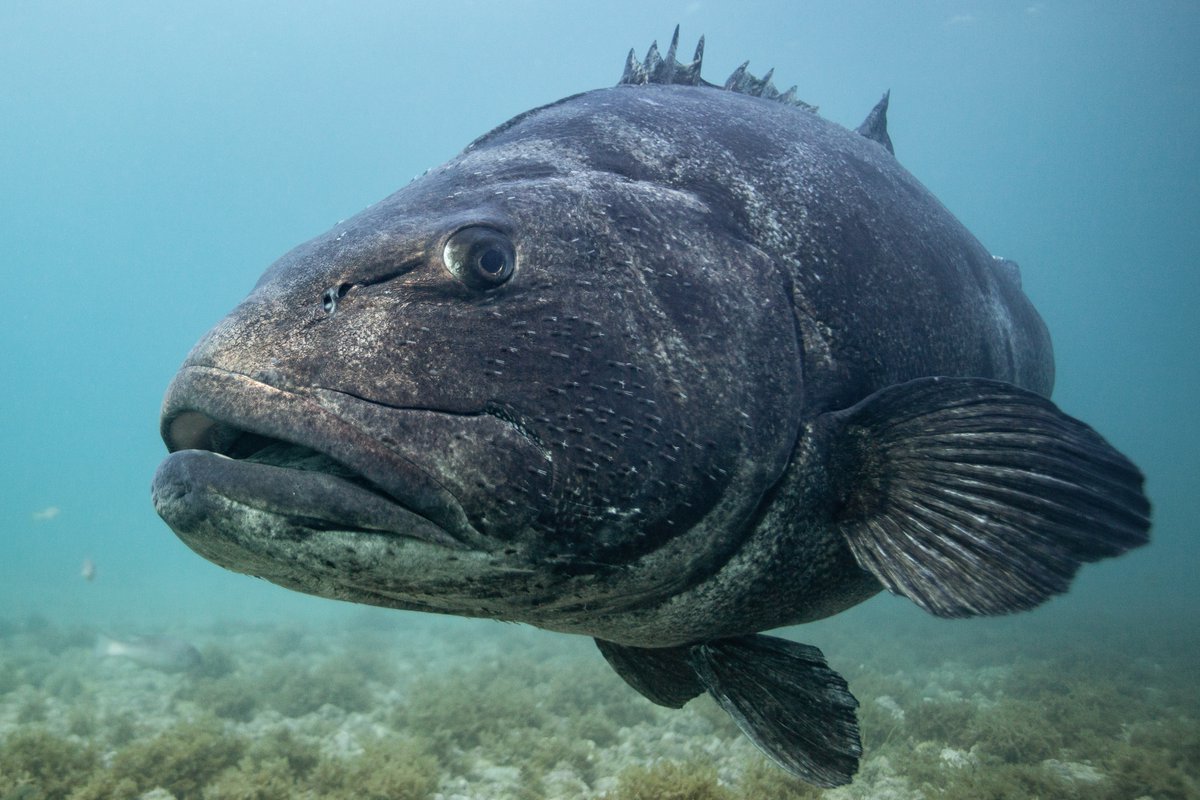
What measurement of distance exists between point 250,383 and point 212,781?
20.0 ft

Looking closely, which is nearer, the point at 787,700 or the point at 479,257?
the point at 479,257

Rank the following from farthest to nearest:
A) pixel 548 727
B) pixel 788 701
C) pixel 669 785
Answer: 1. pixel 548 727
2. pixel 669 785
3. pixel 788 701

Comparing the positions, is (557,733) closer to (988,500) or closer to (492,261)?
(988,500)

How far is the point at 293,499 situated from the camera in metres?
1.70

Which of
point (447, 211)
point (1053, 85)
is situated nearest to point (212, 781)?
point (447, 211)

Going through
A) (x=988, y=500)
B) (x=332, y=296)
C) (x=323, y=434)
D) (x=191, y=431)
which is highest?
(x=332, y=296)

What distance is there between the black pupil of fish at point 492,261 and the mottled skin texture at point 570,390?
0.20ft

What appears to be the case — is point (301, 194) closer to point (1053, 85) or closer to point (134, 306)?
point (134, 306)

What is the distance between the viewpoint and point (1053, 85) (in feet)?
243

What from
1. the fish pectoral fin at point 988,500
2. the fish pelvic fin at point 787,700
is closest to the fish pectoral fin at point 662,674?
the fish pelvic fin at point 787,700

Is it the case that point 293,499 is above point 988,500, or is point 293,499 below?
above

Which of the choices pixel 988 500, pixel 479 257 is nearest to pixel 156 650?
pixel 479 257

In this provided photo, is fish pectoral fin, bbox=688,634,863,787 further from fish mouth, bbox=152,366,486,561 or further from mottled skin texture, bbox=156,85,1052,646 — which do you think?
fish mouth, bbox=152,366,486,561

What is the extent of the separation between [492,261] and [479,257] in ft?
0.13
